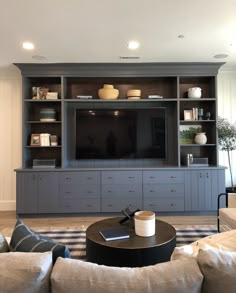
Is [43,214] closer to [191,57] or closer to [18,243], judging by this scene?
[18,243]

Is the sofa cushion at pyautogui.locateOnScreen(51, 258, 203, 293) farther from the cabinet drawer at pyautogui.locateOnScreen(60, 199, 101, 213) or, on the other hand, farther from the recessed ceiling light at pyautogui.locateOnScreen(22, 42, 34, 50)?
the cabinet drawer at pyautogui.locateOnScreen(60, 199, 101, 213)

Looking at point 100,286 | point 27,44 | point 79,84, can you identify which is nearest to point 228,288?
point 100,286

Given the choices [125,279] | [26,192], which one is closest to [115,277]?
[125,279]

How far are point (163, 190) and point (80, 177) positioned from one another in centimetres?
142

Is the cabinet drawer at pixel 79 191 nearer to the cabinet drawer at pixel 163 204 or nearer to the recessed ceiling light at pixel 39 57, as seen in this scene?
the cabinet drawer at pixel 163 204

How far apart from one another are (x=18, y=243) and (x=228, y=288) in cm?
109

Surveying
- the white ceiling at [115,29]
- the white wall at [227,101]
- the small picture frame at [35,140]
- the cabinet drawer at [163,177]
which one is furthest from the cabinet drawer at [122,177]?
the white ceiling at [115,29]

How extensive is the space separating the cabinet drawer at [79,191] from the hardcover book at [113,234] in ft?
6.03

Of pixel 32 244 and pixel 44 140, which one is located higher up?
pixel 44 140

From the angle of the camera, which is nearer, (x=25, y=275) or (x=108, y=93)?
(x=25, y=275)

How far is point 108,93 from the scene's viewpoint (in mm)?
4410

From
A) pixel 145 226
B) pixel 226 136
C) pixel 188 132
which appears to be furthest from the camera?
pixel 188 132

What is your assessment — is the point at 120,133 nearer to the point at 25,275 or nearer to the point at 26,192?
the point at 26,192

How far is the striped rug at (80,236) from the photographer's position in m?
2.99
